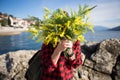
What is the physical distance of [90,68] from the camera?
4.98m

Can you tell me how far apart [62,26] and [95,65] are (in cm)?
285

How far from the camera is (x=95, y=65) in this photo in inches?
193

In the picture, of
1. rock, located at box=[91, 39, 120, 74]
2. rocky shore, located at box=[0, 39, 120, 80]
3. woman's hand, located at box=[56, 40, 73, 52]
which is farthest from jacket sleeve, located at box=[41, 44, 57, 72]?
rock, located at box=[91, 39, 120, 74]

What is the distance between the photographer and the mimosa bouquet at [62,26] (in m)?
2.30

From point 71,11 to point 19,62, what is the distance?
310 centimetres

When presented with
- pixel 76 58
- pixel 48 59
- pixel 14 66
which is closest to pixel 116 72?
pixel 76 58

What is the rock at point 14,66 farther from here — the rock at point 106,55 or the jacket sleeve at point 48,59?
the jacket sleeve at point 48,59

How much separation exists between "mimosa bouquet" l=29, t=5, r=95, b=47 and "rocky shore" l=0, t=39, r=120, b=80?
2.60 m

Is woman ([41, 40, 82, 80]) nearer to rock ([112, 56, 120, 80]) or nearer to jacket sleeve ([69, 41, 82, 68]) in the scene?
jacket sleeve ([69, 41, 82, 68])

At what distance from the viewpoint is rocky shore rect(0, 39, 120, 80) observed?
4.83 m

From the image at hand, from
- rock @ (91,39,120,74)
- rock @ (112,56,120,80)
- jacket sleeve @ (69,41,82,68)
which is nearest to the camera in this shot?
jacket sleeve @ (69,41,82,68)

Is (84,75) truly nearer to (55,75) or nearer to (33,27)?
(55,75)

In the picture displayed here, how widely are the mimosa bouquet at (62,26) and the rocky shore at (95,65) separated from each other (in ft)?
8.53

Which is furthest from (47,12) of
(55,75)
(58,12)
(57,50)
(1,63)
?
(1,63)
